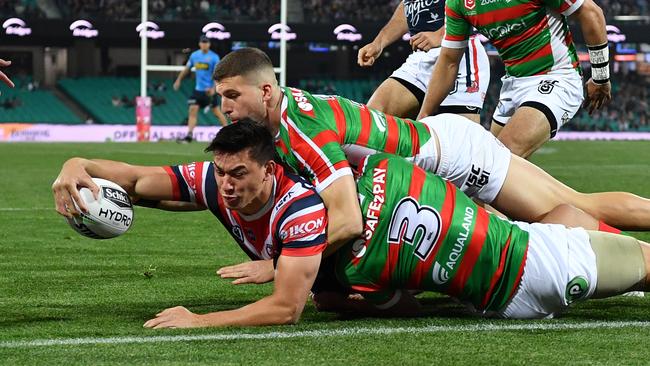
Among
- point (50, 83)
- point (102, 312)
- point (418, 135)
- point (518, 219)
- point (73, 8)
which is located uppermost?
point (418, 135)

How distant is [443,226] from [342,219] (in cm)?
45

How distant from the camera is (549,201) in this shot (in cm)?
586

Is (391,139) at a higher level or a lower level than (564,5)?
lower

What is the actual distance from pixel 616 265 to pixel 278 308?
4.88 feet

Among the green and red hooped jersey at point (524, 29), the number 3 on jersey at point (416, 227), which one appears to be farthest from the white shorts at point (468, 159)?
the green and red hooped jersey at point (524, 29)

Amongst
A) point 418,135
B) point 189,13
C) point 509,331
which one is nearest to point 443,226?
point 509,331

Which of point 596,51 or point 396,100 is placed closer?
point 596,51

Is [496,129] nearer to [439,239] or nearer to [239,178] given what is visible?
[439,239]

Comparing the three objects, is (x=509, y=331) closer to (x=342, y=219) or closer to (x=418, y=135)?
(x=342, y=219)

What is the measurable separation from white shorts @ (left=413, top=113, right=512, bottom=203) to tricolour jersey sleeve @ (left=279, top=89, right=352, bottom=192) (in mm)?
718

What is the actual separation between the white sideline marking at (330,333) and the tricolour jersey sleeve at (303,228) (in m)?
0.35

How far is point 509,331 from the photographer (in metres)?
4.89

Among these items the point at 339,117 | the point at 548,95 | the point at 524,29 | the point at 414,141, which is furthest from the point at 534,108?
the point at 339,117

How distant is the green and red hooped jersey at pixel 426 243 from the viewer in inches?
197
